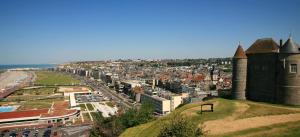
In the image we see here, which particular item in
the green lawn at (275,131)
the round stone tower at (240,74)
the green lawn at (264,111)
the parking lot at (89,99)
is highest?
the round stone tower at (240,74)

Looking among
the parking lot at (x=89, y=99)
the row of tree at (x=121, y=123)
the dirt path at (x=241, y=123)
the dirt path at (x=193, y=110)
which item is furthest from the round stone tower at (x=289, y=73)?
the parking lot at (x=89, y=99)

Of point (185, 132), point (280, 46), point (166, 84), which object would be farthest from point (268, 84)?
point (166, 84)

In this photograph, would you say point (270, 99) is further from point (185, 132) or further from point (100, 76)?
point (100, 76)

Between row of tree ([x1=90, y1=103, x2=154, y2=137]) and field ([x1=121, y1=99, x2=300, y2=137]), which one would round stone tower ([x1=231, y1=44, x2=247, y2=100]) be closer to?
field ([x1=121, y1=99, x2=300, y2=137])

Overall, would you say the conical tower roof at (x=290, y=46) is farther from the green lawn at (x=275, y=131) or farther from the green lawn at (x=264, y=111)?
the green lawn at (x=275, y=131)

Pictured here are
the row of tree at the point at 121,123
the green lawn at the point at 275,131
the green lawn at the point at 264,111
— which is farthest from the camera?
the row of tree at the point at 121,123

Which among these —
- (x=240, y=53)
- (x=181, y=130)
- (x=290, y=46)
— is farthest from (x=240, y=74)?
(x=181, y=130)

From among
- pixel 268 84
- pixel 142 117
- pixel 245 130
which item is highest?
pixel 268 84

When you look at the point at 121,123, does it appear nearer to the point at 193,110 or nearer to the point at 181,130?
the point at 193,110

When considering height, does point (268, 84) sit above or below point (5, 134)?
above

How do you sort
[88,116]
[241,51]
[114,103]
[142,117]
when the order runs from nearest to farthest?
[241,51], [142,117], [88,116], [114,103]
